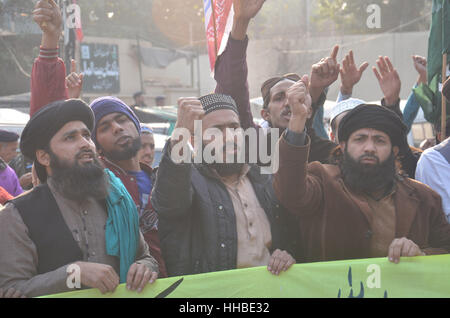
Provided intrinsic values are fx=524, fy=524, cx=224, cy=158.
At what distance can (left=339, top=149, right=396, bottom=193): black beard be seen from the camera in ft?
9.00

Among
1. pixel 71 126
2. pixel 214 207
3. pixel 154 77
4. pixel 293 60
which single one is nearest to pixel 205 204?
pixel 214 207

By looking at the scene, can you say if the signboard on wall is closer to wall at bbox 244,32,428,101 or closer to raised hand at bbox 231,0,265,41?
wall at bbox 244,32,428,101

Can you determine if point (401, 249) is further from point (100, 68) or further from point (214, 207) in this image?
point (100, 68)

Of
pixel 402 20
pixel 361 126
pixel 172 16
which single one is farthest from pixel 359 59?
pixel 361 126

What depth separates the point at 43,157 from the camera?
2645mm

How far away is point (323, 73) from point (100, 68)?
56.7 feet

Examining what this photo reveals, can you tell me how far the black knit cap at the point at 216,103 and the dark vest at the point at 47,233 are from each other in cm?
99

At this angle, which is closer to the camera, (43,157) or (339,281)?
(339,281)

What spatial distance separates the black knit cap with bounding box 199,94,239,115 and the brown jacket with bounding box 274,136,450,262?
61cm

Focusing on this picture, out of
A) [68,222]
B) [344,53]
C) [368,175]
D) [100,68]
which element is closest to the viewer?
[68,222]

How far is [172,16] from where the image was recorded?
2855cm

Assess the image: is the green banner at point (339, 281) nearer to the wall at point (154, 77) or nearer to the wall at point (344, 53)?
the wall at point (154, 77)

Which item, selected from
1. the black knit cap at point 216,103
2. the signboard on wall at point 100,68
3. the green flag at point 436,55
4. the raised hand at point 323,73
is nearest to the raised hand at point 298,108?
the black knit cap at point 216,103

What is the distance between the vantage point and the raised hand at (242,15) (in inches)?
129
